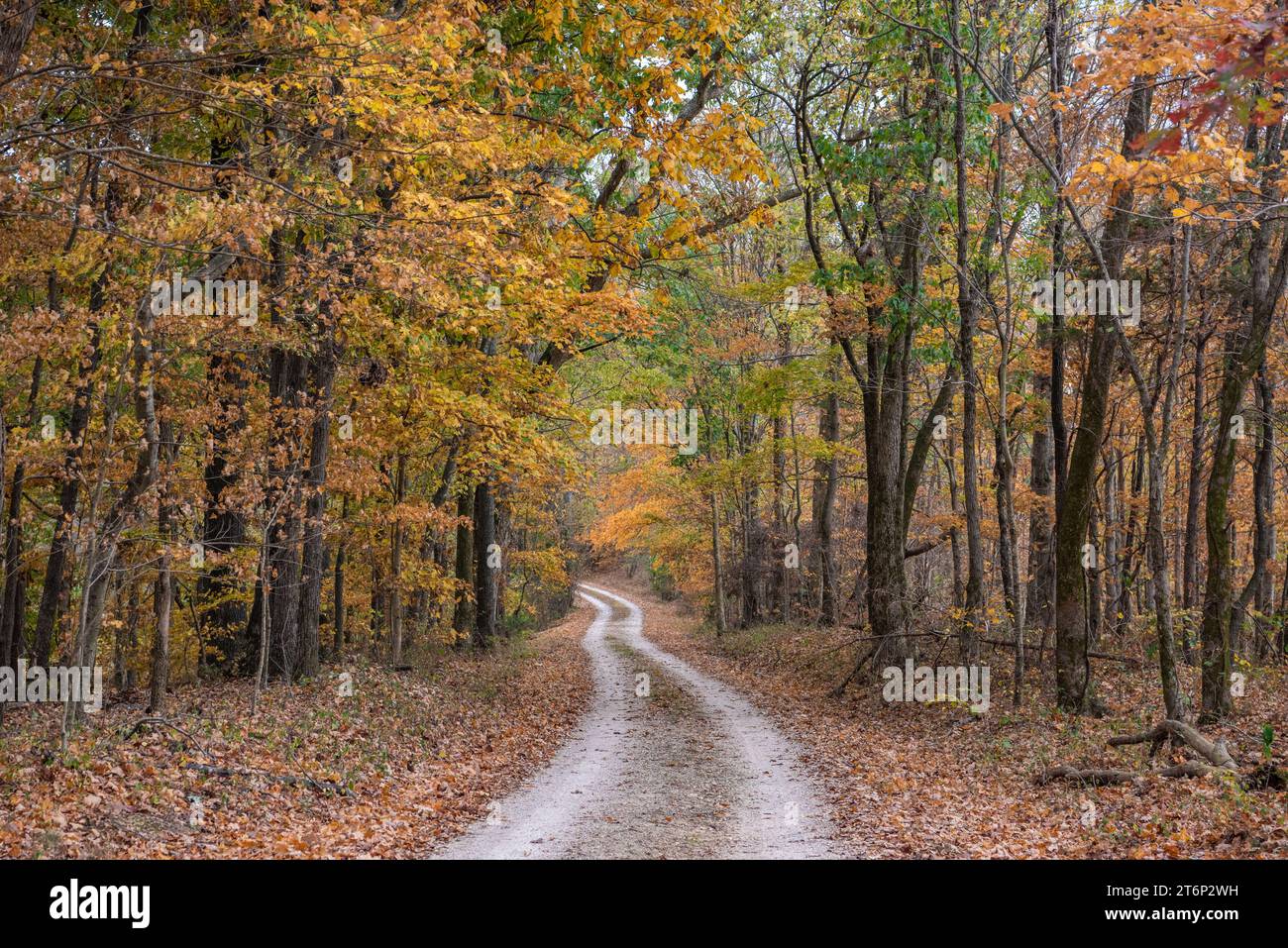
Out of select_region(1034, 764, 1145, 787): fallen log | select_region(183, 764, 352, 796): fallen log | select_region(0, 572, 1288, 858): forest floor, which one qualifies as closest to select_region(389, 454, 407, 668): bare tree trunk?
select_region(0, 572, 1288, 858): forest floor

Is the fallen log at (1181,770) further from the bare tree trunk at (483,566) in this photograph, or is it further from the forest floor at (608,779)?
the bare tree trunk at (483,566)

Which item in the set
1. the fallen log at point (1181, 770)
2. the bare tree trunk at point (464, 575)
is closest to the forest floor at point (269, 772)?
the fallen log at point (1181, 770)

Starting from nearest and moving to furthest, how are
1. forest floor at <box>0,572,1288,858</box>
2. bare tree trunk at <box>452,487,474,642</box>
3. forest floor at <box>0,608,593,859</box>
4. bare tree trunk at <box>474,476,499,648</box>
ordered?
forest floor at <box>0,608,593,859</box> → forest floor at <box>0,572,1288,858</box> → bare tree trunk at <box>474,476,499,648</box> → bare tree trunk at <box>452,487,474,642</box>

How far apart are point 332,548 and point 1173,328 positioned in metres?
15.7

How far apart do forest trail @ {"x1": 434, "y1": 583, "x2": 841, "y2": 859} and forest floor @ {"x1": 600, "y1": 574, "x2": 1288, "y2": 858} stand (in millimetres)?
552

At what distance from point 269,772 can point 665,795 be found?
4.00 meters

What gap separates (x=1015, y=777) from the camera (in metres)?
9.72

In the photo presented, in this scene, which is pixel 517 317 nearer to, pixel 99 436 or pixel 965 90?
pixel 99 436

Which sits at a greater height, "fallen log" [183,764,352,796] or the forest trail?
"fallen log" [183,764,352,796]

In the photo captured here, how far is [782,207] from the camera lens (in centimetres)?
2177

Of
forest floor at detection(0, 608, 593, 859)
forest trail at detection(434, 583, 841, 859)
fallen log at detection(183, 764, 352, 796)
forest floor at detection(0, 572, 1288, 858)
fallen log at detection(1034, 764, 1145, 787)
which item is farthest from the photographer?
fallen log at detection(1034, 764, 1145, 787)

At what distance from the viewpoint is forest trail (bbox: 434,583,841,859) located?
742 centimetres

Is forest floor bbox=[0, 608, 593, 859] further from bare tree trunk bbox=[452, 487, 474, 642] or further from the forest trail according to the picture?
bare tree trunk bbox=[452, 487, 474, 642]
